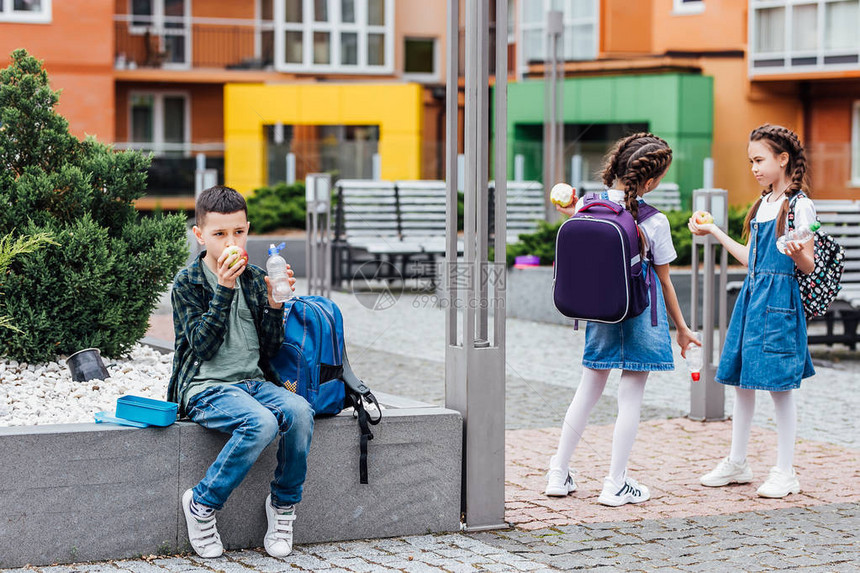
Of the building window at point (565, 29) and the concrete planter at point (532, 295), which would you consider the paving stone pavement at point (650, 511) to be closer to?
the concrete planter at point (532, 295)

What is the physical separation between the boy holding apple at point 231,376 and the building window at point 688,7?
91.6ft

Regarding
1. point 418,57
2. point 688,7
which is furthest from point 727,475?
point 418,57

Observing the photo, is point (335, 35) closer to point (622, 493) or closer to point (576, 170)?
point (576, 170)

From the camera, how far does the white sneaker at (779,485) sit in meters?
5.98

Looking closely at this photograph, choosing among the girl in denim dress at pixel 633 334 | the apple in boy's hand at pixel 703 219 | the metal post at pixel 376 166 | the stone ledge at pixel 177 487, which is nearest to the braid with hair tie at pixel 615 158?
the girl in denim dress at pixel 633 334

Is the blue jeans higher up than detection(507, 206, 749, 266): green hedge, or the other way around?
detection(507, 206, 749, 266): green hedge

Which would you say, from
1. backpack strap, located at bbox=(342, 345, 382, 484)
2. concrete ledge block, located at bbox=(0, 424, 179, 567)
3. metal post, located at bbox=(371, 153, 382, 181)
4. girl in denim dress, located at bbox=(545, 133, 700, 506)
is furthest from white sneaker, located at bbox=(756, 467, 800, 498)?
metal post, located at bbox=(371, 153, 382, 181)

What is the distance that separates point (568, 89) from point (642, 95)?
1.94m

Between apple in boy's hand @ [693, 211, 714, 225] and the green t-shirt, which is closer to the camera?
the green t-shirt

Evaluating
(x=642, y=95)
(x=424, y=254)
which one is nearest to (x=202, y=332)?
(x=424, y=254)

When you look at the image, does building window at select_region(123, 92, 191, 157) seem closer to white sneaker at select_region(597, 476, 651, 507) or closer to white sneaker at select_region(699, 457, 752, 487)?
white sneaker at select_region(699, 457, 752, 487)

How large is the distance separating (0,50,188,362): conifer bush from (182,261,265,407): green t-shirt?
1.61 meters

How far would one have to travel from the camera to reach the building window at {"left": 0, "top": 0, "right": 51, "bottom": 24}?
30.5 meters

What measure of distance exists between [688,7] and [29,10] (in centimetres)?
1539
